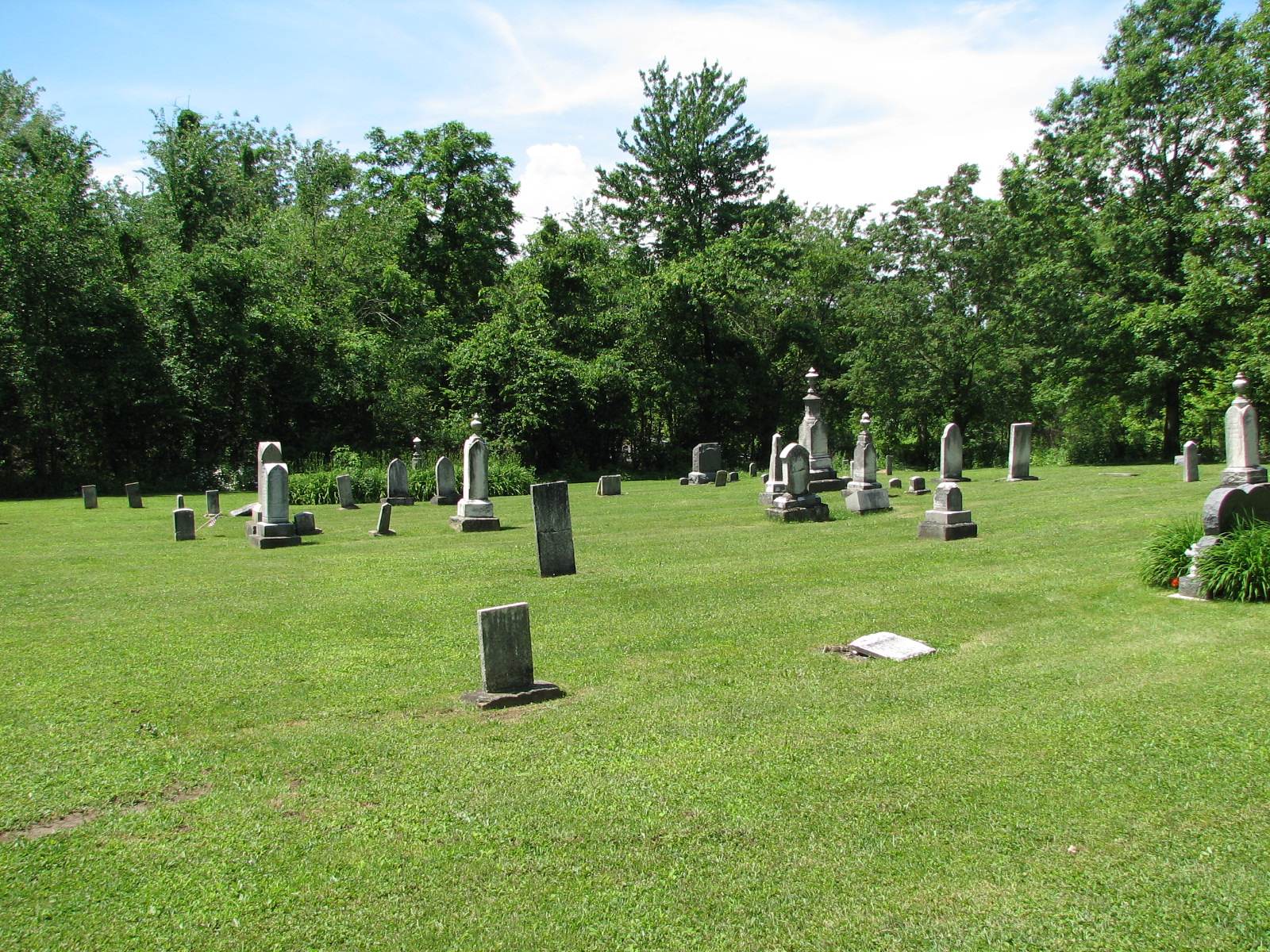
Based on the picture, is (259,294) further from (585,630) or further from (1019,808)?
(1019,808)

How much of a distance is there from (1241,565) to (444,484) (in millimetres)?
18632

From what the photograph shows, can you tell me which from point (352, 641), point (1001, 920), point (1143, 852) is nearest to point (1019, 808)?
point (1143, 852)

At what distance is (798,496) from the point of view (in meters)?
17.5

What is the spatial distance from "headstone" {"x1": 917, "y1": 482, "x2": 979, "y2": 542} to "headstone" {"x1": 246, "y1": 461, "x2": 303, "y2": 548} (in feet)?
36.8

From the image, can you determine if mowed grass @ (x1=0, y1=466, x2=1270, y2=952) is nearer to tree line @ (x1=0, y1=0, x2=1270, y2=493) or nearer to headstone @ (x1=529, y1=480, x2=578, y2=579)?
headstone @ (x1=529, y1=480, x2=578, y2=579)

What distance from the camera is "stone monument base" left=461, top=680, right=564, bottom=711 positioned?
6551mm

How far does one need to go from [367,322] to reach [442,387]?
A: 226 inches

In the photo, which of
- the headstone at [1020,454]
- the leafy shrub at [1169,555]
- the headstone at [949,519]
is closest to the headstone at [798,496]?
the headstone at [949,519]

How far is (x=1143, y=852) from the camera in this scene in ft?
13.8

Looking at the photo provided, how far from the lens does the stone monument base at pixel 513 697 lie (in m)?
6.55

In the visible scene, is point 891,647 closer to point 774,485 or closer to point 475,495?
point 475,495

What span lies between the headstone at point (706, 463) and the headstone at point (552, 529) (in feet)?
56.5

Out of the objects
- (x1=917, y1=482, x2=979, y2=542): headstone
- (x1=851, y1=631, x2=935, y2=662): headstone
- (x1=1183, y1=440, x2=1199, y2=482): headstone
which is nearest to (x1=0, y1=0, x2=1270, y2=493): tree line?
(x1=1183, y1=440, x2=1199, y2=482): headstone

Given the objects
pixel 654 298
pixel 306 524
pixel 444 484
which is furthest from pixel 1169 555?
pixel 654 298
